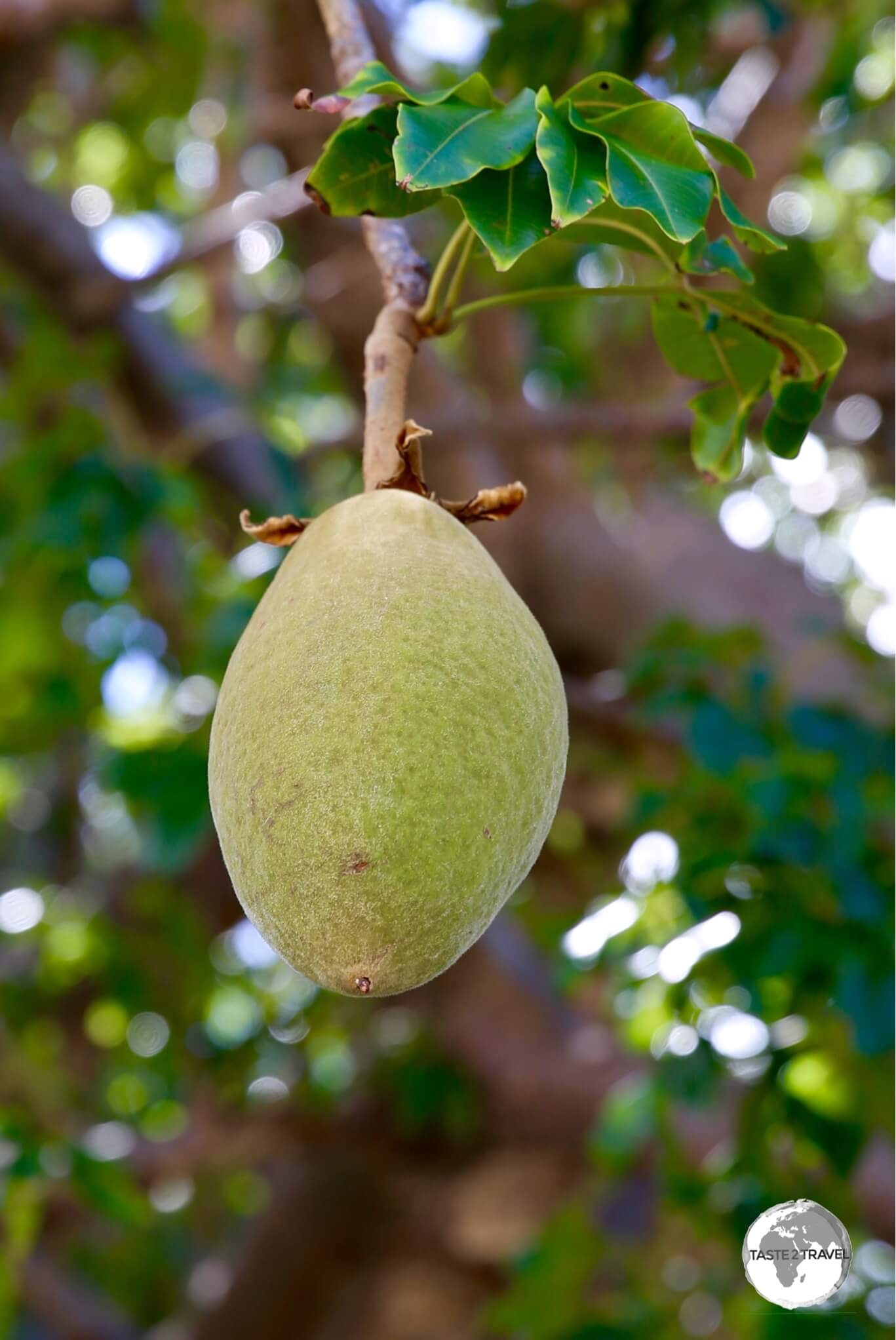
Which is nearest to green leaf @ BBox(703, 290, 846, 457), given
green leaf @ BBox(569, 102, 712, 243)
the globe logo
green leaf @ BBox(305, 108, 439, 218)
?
green leaf @ BBox(569, 102, 712, 243)

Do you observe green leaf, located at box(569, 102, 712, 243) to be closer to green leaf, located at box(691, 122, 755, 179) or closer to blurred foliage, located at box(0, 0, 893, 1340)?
green leaf, located at box(691, 122, 755, 179)

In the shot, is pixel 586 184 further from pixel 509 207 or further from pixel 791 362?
pixel 791 362

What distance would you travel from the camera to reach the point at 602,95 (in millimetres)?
922

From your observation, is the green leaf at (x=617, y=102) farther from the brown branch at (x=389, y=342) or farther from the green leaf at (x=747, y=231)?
the brown branch at (x=389, y=342)

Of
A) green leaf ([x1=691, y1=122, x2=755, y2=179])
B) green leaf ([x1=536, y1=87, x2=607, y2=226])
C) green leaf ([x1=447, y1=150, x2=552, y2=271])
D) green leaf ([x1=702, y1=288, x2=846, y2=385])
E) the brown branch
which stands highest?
green leaf ([x1=536, y1=87, x2=607, y2=226])

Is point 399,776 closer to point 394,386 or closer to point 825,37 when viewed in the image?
point 394,386

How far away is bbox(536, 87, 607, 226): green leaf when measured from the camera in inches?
31.2

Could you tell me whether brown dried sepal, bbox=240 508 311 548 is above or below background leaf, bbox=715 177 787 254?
below

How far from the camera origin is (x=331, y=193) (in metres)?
0.88

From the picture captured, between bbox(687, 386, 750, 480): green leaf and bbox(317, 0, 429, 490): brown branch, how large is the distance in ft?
0.89

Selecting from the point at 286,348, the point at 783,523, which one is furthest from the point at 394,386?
the point at 783,523

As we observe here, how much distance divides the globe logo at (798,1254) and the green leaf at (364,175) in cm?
118

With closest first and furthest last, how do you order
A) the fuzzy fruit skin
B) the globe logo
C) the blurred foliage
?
the fuzzy fruit skin
the globe logo
the blurred foliage

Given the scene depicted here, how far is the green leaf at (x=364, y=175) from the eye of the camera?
871 millimetres
